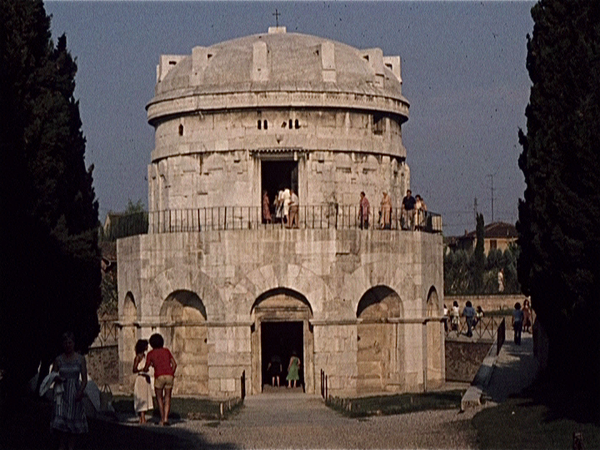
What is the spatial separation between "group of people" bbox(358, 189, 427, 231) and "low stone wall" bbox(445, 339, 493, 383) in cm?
956

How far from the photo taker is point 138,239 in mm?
42531

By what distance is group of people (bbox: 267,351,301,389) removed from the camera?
4134 cm

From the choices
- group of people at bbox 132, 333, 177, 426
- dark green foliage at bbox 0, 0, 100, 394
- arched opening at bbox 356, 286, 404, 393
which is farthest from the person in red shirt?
arched opening at bbox 356, 286, 404, 393

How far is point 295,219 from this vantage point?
137ft

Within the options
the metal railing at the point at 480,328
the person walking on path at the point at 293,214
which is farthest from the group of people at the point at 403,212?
the metal railing at the point at 480,328

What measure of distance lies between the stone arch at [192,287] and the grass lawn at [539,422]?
11.9 m

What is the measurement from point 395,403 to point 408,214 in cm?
852

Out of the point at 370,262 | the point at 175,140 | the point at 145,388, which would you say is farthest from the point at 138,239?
the point at 145,388

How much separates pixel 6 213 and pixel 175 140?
2050 centimetres

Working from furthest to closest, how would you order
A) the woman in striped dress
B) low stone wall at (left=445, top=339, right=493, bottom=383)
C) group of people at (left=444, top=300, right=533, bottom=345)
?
low stone wall at (left=445, top=339, right=493, bottom=383) → group of people at (left=444, top=300, right=533, bottom=345) → the woman in striped dress

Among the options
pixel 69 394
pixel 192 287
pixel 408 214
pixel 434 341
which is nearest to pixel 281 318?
pixel 192 287

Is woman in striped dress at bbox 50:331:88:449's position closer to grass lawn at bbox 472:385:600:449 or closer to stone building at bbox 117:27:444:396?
grass lawn at bbox 472:385:600:449

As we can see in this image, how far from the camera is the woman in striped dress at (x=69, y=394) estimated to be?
20938mm

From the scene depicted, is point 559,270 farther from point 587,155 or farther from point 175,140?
point 175,140
